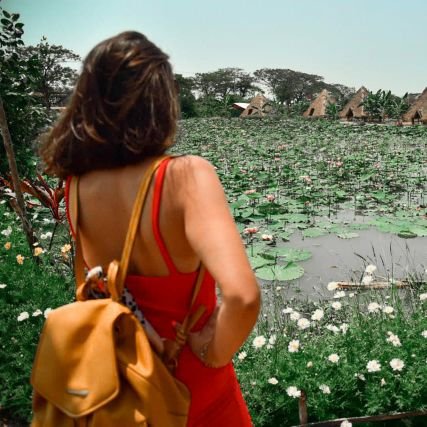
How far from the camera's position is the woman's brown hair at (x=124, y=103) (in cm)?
85

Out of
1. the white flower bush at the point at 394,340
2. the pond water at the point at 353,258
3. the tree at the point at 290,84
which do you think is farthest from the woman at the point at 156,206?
the tree at the point at 290,84

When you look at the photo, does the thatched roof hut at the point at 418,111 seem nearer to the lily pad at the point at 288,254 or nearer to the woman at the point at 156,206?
the lily pad at the point at 288,254

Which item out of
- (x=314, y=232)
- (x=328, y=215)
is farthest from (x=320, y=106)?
(x=314, y=232)

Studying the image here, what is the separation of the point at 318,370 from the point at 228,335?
1273mm

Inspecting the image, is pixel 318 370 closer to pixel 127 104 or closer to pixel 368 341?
pixel 368 341

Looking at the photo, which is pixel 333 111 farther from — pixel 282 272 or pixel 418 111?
pixel 282 272

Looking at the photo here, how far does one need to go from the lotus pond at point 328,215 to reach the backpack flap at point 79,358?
111 centimetres

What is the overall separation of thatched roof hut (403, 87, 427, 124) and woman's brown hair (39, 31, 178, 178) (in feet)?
98.9

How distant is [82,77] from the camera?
885 mm

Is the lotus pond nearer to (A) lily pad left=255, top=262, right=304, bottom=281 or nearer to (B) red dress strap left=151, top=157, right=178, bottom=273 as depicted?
(A) lily pad left=255, top=262, right=304, bottom=281

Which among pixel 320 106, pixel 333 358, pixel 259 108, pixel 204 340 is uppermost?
pixel 204 340

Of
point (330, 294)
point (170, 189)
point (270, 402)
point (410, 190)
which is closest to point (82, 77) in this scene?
point (170, 189)

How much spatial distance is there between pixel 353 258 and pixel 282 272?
0.96 meters

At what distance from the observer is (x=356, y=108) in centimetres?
3525
